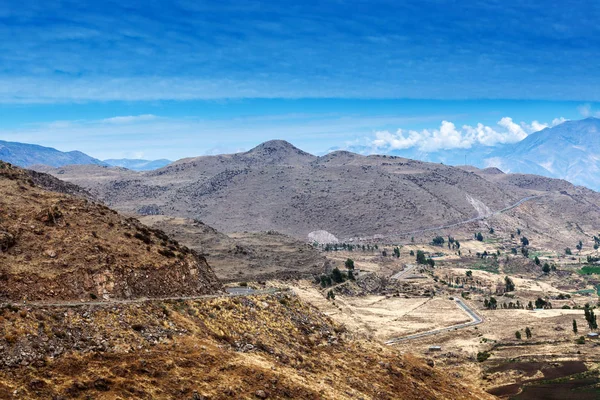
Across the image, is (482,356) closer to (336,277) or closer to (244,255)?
(336,277)

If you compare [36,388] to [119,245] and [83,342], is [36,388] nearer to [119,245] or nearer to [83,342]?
[83,342]

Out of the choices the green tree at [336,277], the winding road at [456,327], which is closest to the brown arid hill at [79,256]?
the winding road at [456,327]

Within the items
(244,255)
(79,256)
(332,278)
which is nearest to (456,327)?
(332,278)

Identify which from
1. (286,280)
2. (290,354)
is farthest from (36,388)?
(286,280)

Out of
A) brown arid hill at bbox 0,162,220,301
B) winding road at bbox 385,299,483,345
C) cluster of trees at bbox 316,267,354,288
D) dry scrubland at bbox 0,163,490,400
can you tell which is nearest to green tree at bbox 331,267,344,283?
cluster of trees at bbox 316,267,354,288

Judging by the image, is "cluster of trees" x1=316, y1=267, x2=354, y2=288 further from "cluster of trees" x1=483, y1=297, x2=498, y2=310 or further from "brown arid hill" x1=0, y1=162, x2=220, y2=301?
"brown arid hill" x1=0, y1=162, x2=220, y2=301
